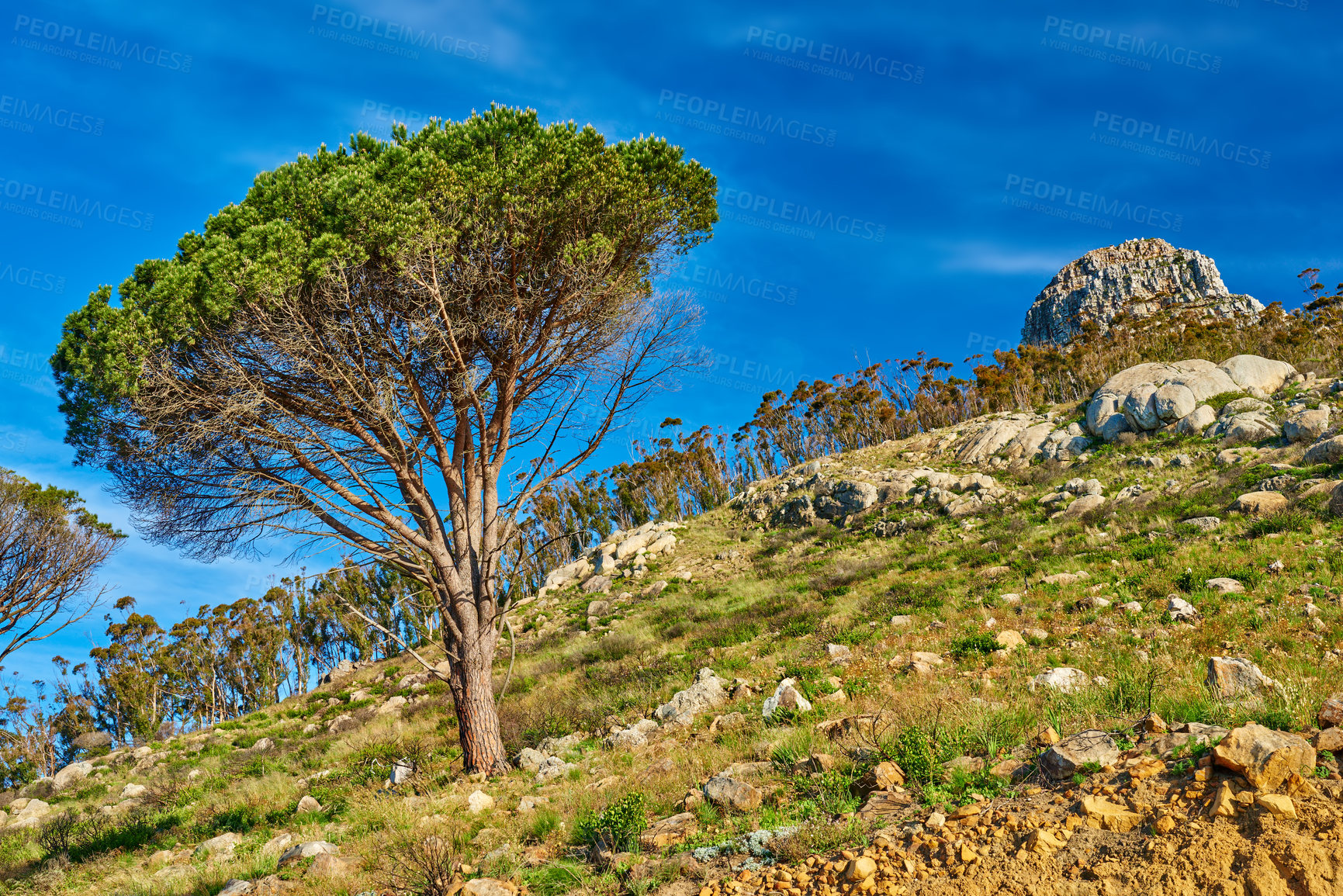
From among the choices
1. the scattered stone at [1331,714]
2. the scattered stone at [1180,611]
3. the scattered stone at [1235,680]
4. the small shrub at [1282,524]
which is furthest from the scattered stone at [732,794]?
the small shrub at [1282,524]

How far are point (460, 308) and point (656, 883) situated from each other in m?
7.74

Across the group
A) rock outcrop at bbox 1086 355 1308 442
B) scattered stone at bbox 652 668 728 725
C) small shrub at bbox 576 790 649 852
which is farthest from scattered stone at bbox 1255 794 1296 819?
rock outcrop at bbox 1086 355 1308 442

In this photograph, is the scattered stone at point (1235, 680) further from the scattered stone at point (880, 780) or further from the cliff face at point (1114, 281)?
the cliff face at point (1114, 281)

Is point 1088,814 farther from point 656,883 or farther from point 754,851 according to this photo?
point 656,883

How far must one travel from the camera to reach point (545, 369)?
10812mm

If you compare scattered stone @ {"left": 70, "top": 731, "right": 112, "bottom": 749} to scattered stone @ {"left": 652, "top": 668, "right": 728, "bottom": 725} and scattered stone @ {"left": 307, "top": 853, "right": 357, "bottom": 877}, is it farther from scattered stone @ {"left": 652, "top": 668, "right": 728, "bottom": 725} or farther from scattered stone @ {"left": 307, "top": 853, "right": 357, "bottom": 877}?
scattered stone @ {"left": 652, "top": 668, "right": 728, "bottom": 725}

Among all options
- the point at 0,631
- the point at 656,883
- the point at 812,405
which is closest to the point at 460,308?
the point at 656,883

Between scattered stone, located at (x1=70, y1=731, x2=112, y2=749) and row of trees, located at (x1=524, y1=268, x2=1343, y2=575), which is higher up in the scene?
row of trees, located at (x1=524, y1=268, x2=1343, y2=575)

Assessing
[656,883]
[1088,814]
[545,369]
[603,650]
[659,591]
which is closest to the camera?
[1088,814]

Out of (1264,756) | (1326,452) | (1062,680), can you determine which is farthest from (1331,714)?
(1326,452)

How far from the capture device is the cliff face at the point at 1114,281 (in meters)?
93.6

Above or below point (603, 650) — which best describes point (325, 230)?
above

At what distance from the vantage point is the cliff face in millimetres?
93562

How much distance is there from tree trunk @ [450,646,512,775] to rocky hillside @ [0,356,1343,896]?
16.0 inches
